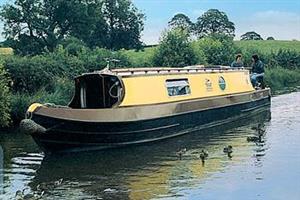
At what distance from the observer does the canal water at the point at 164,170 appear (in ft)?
42.5

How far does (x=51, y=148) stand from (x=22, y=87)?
7785 mm

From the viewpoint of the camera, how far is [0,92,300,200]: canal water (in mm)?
12961

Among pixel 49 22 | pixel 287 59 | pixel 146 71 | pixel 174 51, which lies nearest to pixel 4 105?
pixel 146 71

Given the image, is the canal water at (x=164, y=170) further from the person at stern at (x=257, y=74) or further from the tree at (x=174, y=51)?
the tree at (x=174, y=51)

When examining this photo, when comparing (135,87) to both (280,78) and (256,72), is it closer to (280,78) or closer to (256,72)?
(256,72)

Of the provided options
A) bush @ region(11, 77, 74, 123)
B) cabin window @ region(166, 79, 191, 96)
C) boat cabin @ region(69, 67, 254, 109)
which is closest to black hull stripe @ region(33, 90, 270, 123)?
boat cabin @ region(69, 67, 254, 109)

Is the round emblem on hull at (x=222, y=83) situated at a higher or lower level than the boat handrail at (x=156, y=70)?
lower

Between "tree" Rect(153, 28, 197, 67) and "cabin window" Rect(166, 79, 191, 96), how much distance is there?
1438cm

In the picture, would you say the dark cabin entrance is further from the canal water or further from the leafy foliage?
the leafy foliage

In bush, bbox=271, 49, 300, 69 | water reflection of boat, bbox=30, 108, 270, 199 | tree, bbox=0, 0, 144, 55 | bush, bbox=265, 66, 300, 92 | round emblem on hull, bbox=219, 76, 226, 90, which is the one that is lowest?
water reflection of boat, bbox=30, 108, 270, 199

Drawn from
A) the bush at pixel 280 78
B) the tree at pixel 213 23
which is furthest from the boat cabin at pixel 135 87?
A: the tree at pixel 213 23

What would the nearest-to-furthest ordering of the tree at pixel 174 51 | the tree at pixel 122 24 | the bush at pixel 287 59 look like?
1. the tree at pixel 174 51
2. the bush at pixel 287 59
3. the tree at pixel 122 24

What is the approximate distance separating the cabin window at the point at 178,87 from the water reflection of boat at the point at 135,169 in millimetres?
1765

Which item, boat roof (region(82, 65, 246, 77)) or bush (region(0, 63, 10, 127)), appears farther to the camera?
bush (region(0, 63, 10, 127))
